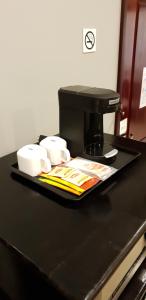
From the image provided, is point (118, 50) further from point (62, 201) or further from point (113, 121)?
point (62, 201)

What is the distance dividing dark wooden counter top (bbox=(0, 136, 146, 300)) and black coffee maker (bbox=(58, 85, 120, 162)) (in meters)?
0.14

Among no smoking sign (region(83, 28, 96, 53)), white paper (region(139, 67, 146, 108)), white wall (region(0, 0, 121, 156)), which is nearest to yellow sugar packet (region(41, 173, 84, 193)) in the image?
white wall (region(0, 0, 121, 156))

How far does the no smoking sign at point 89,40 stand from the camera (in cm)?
104

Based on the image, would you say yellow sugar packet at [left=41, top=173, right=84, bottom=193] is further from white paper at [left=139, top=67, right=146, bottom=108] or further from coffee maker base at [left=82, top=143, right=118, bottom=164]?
white paper at [left=139, top=67, right=146, bottom=108]

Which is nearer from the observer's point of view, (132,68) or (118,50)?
(118,50)

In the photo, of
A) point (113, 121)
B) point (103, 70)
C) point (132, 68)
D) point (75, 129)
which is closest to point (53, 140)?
point (75, 129)

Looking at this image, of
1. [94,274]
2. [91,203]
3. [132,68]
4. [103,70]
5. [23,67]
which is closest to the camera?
[94,274]

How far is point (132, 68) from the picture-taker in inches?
53.7

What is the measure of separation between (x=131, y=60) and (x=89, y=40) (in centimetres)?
36

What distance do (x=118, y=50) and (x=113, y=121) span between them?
37cm

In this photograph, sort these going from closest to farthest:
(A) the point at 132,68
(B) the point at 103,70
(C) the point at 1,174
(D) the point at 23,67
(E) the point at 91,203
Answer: (E) the point at 91,203
(C) the point at 1,174
(D) the point at 23,67
(B) the point at 103,70
(A) the point at 132,68

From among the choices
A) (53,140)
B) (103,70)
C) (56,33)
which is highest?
(56,33)

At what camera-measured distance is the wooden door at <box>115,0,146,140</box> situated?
1.21m

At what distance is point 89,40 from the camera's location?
1067 millimetres
